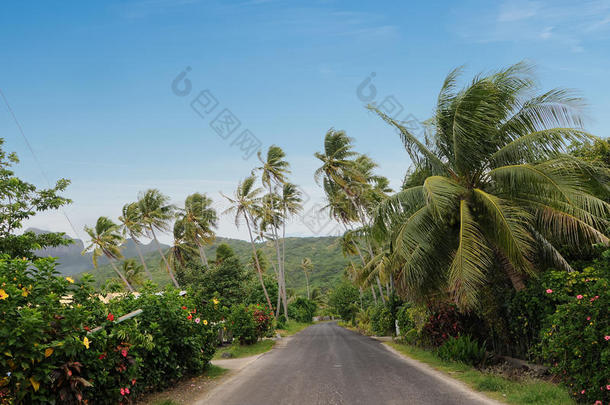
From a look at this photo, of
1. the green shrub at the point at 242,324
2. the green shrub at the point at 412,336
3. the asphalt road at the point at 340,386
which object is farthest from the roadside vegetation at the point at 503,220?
the green shrub at the point at 242,324

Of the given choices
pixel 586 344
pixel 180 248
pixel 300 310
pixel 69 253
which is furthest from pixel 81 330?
pixel 69 253

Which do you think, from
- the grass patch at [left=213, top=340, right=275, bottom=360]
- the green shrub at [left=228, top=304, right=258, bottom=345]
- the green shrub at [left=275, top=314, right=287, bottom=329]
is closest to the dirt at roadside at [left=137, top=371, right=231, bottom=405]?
the grass patch at [left=213, top=340, right=275, bottom=360]

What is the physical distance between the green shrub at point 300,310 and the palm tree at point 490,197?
46.8 m

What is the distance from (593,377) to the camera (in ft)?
17.8

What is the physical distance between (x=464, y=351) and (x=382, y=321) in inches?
568

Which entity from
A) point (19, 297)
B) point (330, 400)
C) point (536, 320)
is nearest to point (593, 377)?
point (536, 320)

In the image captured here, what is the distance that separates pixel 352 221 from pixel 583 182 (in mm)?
22196

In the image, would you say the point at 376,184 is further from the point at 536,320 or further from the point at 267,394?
the point at 267,394

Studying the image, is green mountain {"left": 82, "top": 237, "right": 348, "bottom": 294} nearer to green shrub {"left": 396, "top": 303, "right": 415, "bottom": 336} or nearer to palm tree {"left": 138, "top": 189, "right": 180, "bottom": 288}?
palm tree {"left": 138, "top": 189, "right": 180, "bottom": 288}

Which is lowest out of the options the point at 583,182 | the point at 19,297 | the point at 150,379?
the point at 150,379

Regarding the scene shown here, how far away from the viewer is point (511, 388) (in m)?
7.14

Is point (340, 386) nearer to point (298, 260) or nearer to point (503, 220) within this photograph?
point (503, 220)

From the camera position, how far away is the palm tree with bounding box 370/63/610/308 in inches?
331

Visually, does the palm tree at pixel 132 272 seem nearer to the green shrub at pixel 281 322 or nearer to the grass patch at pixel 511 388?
the green shrub at pixel 281 322
